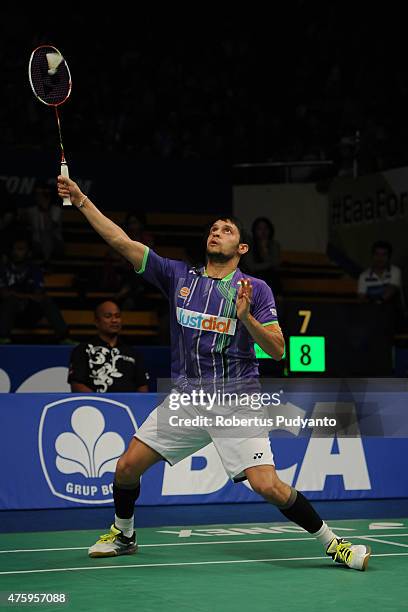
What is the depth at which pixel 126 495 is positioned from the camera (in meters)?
6.94

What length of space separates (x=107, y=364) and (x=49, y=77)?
387 cm

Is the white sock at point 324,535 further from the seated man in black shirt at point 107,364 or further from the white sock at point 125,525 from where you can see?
the seated man in black shirt at point 107,364

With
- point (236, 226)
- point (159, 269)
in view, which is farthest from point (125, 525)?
point (236, 226)

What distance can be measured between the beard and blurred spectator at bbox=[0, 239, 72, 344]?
7.29 meters

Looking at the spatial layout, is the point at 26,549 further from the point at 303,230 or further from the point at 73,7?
the point at 73,7

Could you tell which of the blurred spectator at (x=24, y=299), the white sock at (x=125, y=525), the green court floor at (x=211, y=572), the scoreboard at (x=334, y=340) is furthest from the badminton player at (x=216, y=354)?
the blurred spectator at (x=24, y=299)

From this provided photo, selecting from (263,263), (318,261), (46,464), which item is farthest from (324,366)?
(318,261)

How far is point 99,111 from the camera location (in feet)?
63.1

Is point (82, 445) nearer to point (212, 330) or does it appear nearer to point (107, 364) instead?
point (107, 364)

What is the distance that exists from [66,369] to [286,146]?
7.98 metres

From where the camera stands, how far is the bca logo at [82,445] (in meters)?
9.54

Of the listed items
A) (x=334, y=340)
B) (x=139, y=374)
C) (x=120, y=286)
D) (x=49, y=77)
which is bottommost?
(x=139, y=374)

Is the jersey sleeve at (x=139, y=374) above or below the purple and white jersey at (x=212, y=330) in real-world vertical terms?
below

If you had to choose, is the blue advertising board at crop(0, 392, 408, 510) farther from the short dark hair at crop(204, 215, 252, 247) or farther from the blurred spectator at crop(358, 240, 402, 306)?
the blurred spectator at crop(358, 240, 402, 306)
